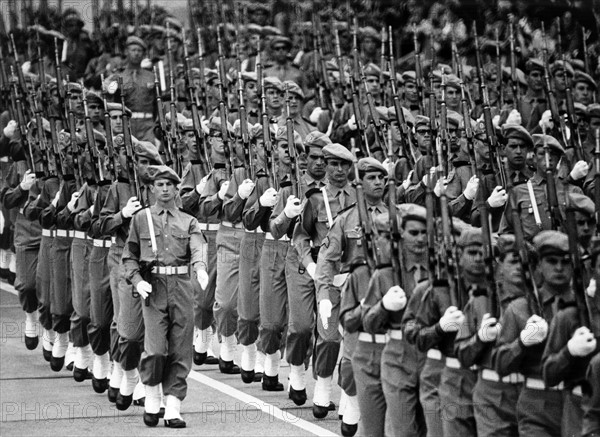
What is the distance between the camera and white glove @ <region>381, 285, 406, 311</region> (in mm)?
10859

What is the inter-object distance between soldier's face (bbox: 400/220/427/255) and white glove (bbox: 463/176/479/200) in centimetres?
264

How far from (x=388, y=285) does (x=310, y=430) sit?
89.2 inches

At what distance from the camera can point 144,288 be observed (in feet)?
43.0

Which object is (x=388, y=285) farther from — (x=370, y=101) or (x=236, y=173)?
(x=370, y=101)

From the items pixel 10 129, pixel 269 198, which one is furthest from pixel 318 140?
pixel 10 129

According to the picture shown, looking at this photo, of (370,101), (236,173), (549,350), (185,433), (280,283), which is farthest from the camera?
(370,101)

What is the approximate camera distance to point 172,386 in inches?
524

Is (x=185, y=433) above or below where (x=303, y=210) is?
below

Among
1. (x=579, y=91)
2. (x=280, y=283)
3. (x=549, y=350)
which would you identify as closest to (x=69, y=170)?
(x=280, y=283)

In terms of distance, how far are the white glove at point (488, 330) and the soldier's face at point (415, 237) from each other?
3.49ft

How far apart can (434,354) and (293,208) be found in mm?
3476

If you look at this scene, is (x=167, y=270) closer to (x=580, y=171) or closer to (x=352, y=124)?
(x=580, y=171)

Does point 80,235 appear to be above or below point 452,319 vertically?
below

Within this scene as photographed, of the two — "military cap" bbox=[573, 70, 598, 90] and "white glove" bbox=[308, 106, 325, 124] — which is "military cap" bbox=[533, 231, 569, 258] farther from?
"white glove" bbox=[308, 106, 325, 124]
